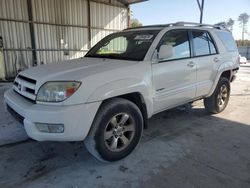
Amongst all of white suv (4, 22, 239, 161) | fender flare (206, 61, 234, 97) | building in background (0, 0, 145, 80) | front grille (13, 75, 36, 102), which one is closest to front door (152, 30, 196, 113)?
white suv (4, 22, 239, 161)

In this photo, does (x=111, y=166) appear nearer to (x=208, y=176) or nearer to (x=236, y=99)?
(x=208, y=176)

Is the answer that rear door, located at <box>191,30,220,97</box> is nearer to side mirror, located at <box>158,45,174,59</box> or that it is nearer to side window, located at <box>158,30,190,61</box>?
side window, located at <box>158,30,190,61</box>

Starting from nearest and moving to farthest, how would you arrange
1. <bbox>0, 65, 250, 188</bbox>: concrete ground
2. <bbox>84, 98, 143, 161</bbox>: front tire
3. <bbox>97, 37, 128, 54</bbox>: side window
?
1. <bbox>0, 65, 250, 188</bbox>: concrete ground
2. <bbox>84, 98, 143, 161</bbox>: front tire
3. <bbox>97, 37, 128, 54</bbox>: side window

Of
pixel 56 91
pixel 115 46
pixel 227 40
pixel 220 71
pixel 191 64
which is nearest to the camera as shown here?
pixel 56 91

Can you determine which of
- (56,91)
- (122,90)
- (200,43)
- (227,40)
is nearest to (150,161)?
(122,90)

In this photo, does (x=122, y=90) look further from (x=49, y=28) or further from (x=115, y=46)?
(x=49, y=28)

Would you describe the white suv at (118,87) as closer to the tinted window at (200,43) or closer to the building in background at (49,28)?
the tinted window at (200,43)

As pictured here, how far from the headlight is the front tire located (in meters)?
0.42

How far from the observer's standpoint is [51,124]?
2.28 m

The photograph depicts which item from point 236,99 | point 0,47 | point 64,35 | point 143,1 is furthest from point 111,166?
point 143,1

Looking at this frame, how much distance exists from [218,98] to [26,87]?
3.77m

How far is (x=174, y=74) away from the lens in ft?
11.0

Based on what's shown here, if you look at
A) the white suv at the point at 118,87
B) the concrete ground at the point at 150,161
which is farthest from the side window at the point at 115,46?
the concrete ground at the point at 150,161

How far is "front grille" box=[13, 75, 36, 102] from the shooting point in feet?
8.33
